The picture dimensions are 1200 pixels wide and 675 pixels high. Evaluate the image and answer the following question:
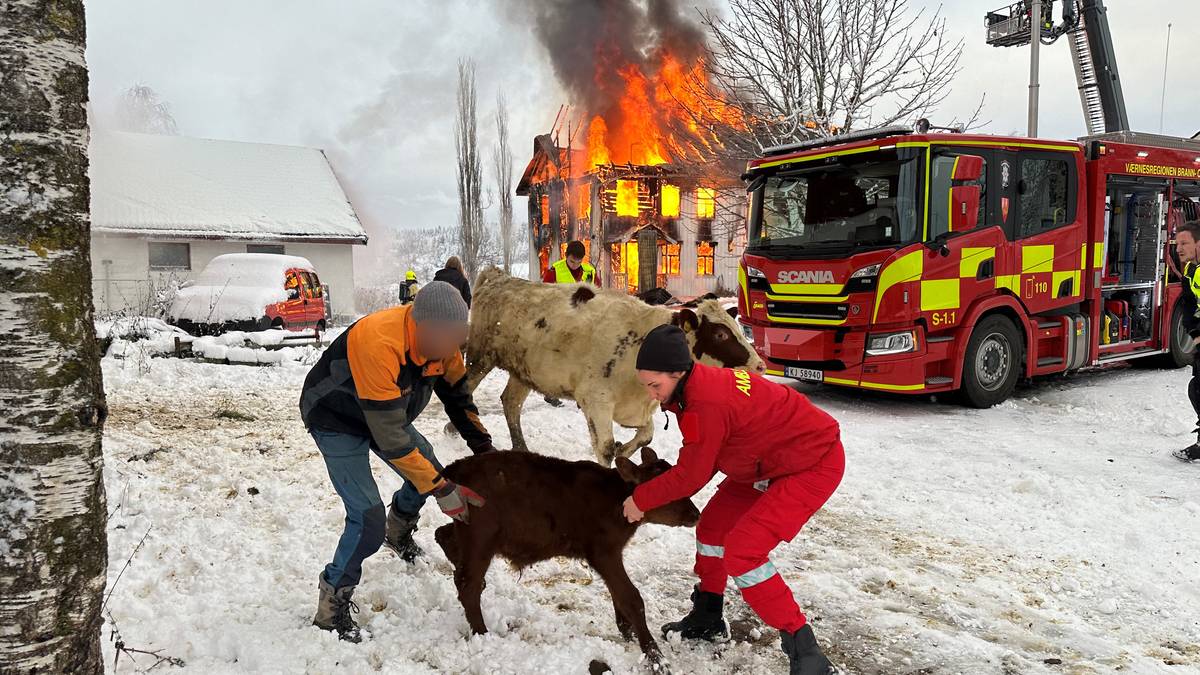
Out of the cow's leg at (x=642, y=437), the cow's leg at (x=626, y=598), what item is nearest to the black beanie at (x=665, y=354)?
the cow's leg at (x=626, y=598)

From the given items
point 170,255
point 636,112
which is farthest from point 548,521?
point 636,112

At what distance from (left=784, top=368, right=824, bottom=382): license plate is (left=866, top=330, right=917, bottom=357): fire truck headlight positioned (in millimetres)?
746

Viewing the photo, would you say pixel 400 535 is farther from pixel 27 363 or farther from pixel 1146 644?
pixel 1146 644

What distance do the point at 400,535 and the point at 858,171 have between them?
689 centimetres

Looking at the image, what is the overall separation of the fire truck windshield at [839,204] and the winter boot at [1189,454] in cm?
319

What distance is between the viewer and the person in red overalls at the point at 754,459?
10.4 ft

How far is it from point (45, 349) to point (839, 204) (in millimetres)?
8281

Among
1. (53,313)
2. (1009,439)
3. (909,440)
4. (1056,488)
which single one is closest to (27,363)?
(53,313)

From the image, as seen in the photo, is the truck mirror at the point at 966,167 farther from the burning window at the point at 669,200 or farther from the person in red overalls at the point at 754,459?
the burning window at the point at 669,200

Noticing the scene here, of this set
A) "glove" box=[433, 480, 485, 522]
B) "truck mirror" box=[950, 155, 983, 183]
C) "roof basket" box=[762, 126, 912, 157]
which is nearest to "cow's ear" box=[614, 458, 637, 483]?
"glove" box=[433, 480, 485, 522]

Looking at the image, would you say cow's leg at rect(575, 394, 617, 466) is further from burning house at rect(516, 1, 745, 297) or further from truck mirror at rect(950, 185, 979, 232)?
burning house at rect(516, 1, 745, 297)

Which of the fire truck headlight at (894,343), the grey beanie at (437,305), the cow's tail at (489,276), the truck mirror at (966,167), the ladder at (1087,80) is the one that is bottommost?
the fire truck headlight at (894,343)

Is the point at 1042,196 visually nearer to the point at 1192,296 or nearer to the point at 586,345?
the point at 1192,296

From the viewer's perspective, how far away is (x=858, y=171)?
8.87m
